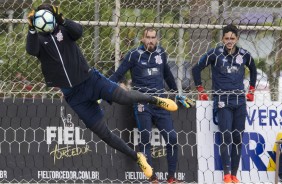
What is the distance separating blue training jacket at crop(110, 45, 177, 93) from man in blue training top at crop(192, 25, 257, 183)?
37 cm

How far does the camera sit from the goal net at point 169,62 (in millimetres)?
9352

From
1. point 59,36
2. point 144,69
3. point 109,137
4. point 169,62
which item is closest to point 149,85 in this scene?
point 144,69

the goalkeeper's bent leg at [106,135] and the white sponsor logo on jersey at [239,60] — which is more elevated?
the white sponsor logo on jersey at [239,60]

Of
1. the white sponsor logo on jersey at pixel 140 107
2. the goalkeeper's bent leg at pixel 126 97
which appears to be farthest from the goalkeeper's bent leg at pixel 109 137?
the white sponsor logo on jersey at pixel 140 107

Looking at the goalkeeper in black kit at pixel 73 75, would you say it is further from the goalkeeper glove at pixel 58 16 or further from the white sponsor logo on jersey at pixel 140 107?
the white sponsor logo on jersey at pixel 140 107

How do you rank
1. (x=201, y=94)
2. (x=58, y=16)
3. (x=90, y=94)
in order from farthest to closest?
(x=201, y=94) < (x=90, y=94) < (x=58, y=16)

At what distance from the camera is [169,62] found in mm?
9719

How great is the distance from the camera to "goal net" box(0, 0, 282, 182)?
9.35 meters

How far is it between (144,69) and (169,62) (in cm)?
51

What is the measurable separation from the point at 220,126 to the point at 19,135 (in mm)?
2077

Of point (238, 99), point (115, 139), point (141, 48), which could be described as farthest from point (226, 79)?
point (115, 139)

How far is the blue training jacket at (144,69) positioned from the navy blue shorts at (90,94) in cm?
116

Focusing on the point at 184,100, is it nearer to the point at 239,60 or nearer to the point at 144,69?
the point at 144,69

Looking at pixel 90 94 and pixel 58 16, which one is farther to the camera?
pixel 90 94
